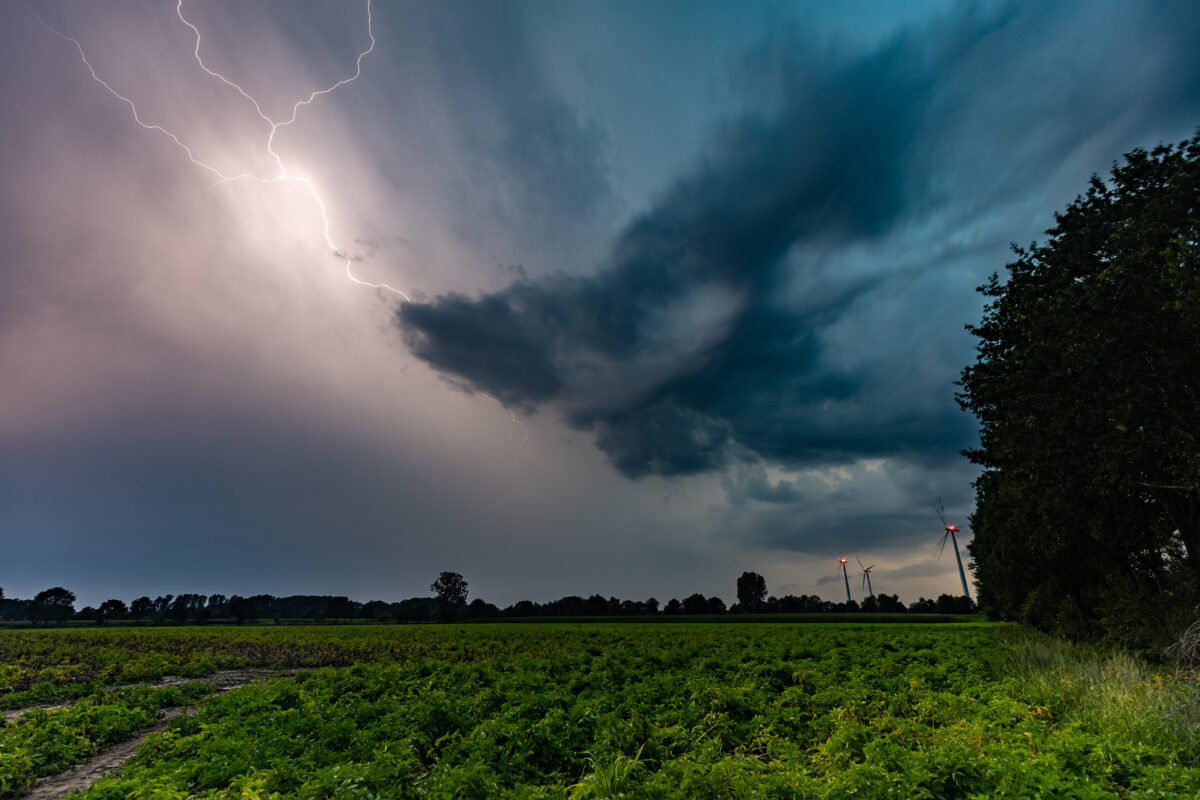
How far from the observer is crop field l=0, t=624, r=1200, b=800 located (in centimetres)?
829

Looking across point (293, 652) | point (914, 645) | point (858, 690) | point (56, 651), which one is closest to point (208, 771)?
point (858, 690)

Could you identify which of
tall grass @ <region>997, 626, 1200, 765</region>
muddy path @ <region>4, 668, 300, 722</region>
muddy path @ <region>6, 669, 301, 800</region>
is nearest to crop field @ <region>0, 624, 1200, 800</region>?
tall grass @ <region>997, 626, 1200, 765</region>

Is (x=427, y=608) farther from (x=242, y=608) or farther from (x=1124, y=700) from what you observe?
(x=1124, y=700)

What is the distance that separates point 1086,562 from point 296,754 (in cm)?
4471

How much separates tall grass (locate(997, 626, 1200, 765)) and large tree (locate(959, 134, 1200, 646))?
7.23m

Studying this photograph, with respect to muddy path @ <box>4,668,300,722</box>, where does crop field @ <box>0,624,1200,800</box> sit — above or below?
above

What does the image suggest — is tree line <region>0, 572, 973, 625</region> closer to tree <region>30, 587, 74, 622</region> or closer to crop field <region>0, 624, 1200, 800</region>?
tree <region>30, 587, 74, 622</region>

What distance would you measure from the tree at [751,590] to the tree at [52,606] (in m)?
211

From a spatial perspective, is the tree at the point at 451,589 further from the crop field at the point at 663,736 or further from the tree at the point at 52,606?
the crop field at the point at 663,736

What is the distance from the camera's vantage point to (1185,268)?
15156 millimetres

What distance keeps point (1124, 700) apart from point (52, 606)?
225060mm

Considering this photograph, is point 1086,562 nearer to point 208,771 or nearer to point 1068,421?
point 1068,421

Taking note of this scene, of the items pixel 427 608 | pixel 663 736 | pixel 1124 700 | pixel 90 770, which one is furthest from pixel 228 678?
pixel 427 608

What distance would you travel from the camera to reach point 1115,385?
61.9ft
